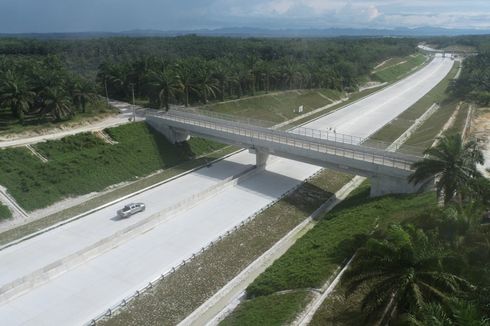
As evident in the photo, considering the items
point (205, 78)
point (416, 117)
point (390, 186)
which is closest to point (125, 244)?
point (390, 186)

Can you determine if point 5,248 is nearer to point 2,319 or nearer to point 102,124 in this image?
point 2,319

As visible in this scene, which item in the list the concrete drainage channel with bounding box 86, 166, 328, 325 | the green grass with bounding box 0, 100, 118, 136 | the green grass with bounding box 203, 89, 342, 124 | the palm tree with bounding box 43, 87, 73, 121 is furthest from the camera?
the green grass with bounding box 203, 89, 342, 124

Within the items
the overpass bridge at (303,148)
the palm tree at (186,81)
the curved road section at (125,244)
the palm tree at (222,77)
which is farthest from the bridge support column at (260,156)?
the palm tree at (222,77)

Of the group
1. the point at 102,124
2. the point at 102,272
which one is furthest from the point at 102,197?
the point at 102,124

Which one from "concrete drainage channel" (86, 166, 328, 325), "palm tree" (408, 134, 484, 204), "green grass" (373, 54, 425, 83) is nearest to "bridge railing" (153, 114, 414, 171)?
"concrete drainage channel" (86, 166, 328, 325)

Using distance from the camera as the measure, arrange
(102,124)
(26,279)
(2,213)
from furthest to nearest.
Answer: (102,124) < (2,213) < (26,279)

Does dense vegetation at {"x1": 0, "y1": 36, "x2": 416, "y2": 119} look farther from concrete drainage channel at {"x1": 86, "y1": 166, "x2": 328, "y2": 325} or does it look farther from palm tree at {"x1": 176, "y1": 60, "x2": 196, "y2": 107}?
concrete drainage channel at {"x1": 86, "y1": 166, "x2": 328, "y2": 325}
